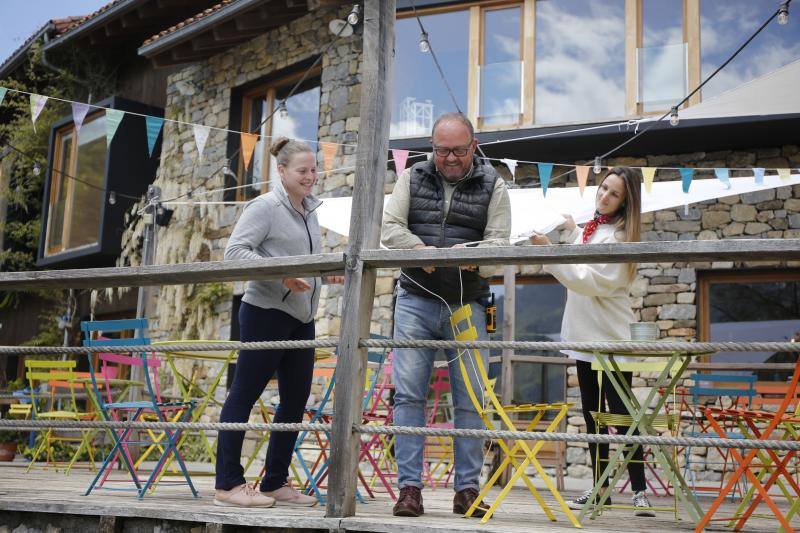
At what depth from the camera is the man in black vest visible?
350cm

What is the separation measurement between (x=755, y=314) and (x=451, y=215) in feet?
19.8

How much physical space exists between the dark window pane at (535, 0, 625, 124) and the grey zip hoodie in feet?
19.4

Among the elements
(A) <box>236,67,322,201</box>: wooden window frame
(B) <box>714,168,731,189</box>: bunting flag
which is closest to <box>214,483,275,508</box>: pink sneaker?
(B) <box>714,168,731,189</box>: bunting flag

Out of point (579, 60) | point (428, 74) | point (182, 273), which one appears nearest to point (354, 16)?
point (428, 74)

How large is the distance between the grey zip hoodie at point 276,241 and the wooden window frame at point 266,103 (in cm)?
703

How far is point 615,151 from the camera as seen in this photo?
912 cm

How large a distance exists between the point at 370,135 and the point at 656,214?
6.16 metres

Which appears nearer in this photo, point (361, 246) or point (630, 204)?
point (361, 246)

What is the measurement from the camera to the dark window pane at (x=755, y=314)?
859cm

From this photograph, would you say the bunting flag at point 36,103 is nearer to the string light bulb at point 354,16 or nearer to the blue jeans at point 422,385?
the string light bulb at point 354,16

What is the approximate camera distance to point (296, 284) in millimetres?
3539

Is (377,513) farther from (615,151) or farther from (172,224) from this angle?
(172,224)

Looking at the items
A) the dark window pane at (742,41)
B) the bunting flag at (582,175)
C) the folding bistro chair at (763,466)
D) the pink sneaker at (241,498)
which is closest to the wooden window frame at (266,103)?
the bunting flag at (582,175)

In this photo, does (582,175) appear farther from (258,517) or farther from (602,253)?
(258,517)
